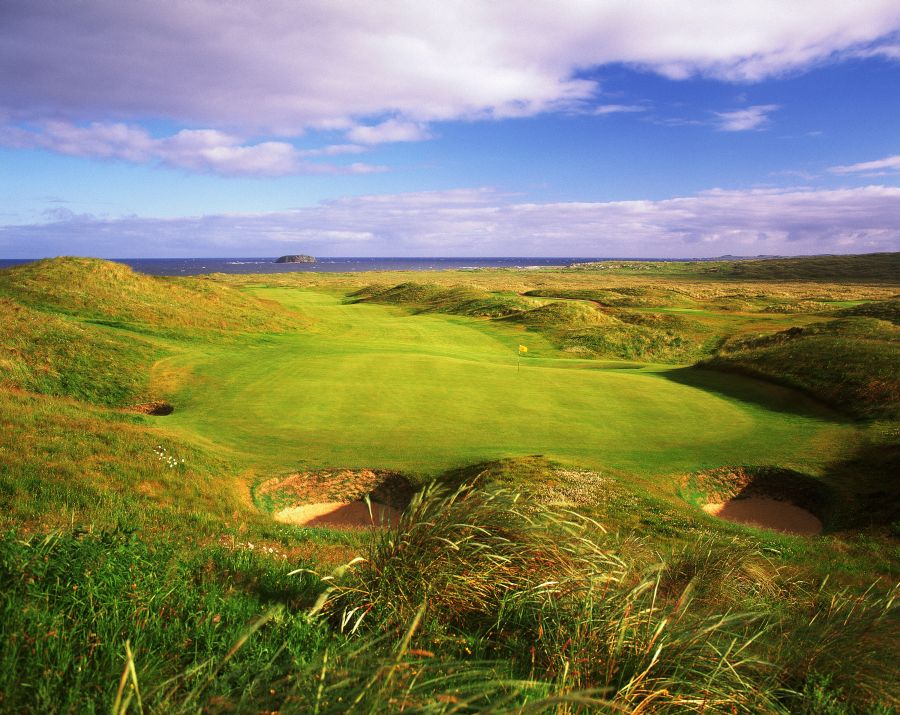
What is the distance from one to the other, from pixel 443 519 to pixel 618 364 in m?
28.5

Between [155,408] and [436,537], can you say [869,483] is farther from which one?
[155,408]

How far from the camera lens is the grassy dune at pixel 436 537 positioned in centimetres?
311

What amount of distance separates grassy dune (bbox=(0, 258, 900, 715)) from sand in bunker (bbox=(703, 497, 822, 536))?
469 millimetres

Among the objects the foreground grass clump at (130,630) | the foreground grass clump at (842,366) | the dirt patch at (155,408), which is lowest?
the dirt patch at (155,408)

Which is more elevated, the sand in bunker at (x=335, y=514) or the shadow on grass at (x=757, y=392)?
the shadow on grass at (x=757, y=392)

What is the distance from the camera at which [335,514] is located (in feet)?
37.1

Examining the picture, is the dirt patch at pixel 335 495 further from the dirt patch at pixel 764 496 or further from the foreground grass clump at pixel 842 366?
the foreground grass clump at pixel 842 366

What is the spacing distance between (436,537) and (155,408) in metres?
16.7

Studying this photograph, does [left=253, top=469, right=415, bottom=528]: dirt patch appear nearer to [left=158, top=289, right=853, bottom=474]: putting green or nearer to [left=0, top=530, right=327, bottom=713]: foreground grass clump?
[left=158, top=289, right=853, bottom=474]: putting green

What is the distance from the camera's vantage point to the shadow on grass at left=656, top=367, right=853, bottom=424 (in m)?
18.6

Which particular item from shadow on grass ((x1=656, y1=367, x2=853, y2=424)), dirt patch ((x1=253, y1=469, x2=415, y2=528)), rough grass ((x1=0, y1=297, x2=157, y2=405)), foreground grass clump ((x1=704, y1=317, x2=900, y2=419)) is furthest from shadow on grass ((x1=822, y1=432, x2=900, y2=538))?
rough grass ((x1=0, y1=297, x2=157, y2=405))

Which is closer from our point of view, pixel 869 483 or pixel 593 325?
pixel 869 483

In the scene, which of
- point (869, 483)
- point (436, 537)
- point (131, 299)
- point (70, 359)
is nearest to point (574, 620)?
point (436, 537)

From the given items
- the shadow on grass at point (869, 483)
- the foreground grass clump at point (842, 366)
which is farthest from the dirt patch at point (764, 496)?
the foreground grass clump at point (842, 366)
